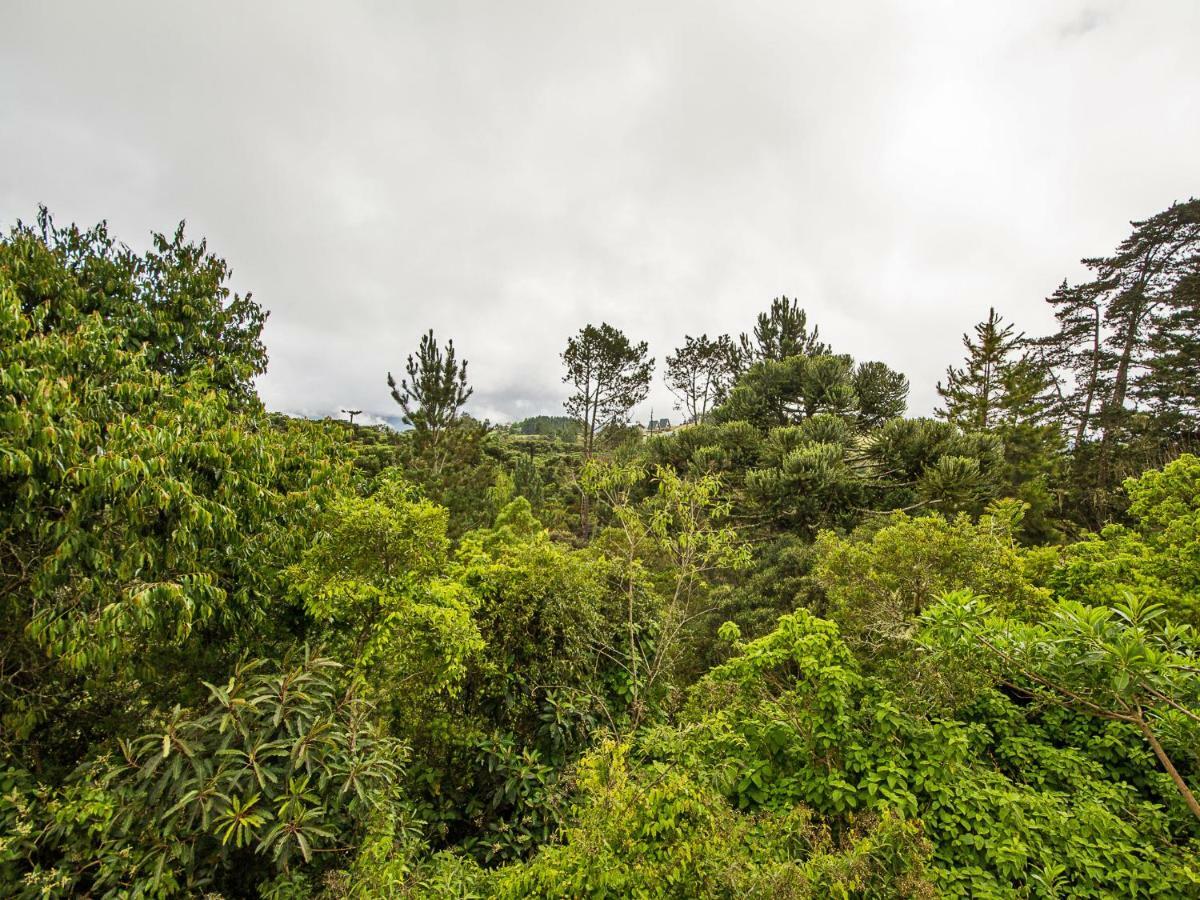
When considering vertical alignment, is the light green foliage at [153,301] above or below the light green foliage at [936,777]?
above

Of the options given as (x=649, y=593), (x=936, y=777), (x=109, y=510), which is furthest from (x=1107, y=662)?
(x=109, y=510)

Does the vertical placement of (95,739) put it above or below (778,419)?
below

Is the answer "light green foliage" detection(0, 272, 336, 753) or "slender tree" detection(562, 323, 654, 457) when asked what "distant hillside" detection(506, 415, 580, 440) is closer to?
"slender tree" detection(562, 323, 654, 457)

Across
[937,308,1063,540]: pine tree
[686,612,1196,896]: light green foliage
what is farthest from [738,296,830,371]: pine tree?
[686,612,1196,896]: light green foliage

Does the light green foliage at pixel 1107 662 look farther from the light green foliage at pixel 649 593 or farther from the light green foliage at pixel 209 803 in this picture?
the light green foliage at pixel 209 803

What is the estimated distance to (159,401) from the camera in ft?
12.8

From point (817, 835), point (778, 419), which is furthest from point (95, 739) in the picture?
point (778, 419)

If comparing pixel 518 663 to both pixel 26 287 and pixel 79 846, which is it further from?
pixel 26 287

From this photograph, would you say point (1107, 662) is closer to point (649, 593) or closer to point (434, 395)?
point (649, 593)

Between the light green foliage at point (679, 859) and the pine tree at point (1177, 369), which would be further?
the pine tree at point (1177, 369)

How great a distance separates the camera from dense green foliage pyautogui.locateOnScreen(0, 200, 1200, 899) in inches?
105

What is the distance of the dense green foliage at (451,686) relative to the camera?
2680 mm

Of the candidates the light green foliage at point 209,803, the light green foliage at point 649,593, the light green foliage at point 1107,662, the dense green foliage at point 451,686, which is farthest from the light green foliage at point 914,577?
the light green foliage at point 209,803

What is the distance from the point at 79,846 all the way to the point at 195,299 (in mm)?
4912
